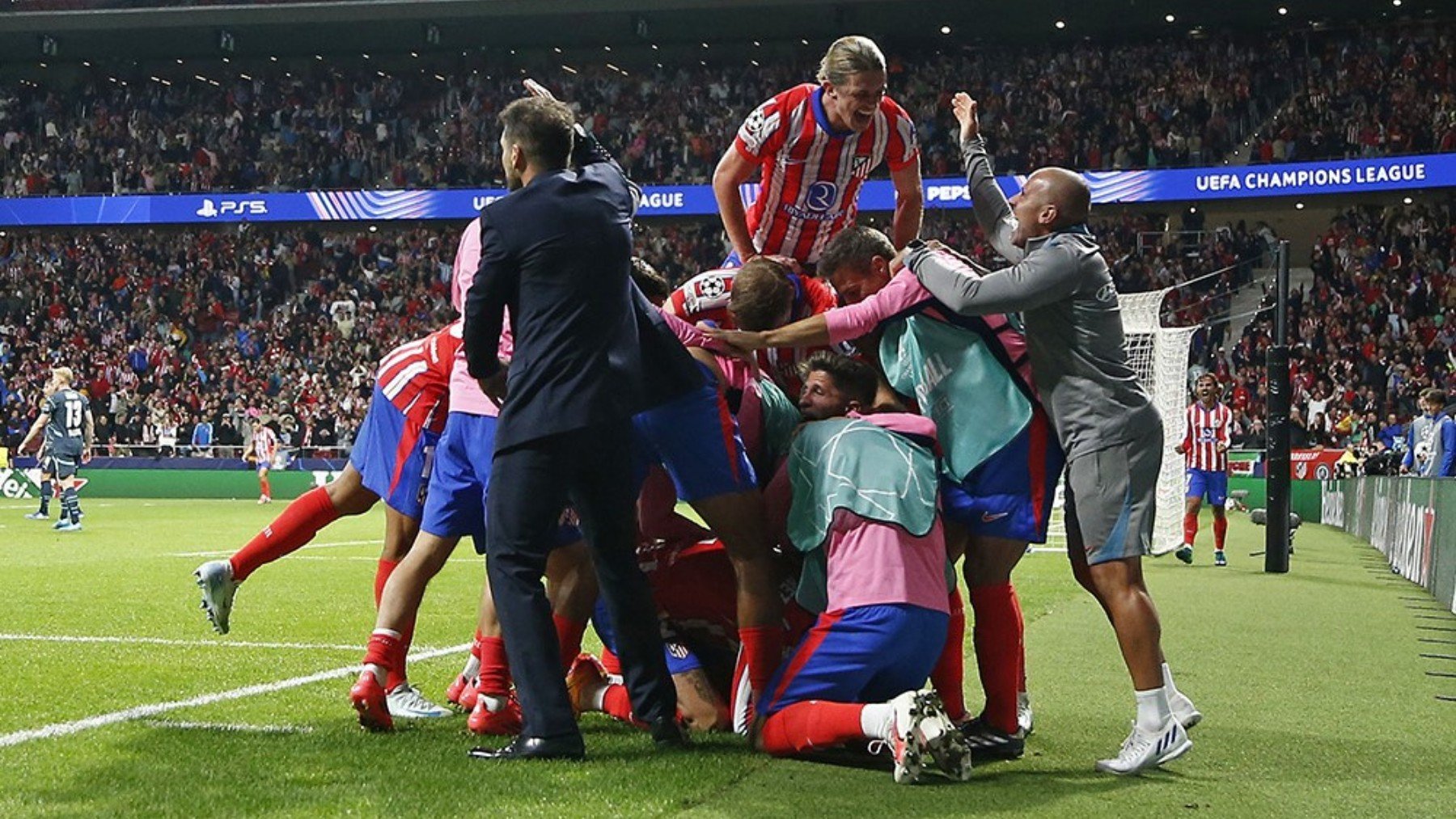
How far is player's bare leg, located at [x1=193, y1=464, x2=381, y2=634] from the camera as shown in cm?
582

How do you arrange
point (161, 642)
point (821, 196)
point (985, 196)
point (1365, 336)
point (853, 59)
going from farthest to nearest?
1. point (1365, 336)
2. point (161, 642)
3. point (821, 196)
4. point (853, 59)
5. point (985, 196)

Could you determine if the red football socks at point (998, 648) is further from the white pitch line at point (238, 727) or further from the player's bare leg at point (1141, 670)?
the white pitch line at point (238, 727)

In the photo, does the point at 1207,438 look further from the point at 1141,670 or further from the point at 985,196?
the point at 1141,670

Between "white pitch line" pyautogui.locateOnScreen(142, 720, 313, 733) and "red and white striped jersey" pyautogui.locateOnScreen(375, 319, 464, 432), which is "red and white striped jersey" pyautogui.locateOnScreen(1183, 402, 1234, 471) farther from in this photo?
"white pitch line" pyautogui.locateOnScreen(142, 720, 313, 733)

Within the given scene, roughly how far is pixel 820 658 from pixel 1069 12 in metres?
33.6

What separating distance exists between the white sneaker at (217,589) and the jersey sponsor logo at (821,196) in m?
2.85

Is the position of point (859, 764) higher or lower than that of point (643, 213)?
lower

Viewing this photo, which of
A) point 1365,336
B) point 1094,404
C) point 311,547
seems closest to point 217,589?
point 1094,404

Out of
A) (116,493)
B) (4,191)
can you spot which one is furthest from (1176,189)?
(4,191)

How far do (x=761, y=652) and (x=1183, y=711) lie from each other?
4.52 ft

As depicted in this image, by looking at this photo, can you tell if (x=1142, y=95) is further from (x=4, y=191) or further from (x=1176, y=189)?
(x=4, y=191)

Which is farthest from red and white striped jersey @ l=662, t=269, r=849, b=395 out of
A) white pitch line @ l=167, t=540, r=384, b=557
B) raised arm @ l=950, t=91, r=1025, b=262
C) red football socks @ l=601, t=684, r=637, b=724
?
white pitch line @ l=167, t=540, r=384, b=557

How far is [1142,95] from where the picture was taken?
3566 centimetres

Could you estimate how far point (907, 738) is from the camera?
4.30 meters
